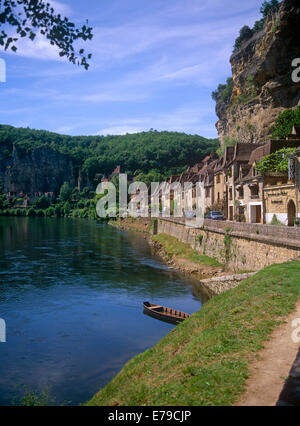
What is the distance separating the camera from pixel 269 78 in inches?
2254

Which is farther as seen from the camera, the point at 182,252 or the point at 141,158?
the point at 141,158

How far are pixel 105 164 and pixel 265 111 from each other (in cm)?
14212

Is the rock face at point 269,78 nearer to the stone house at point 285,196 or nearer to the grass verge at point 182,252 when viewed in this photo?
the grass verge at point 182,252

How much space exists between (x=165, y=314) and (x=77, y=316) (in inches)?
230

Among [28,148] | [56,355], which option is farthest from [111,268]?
[28,148]

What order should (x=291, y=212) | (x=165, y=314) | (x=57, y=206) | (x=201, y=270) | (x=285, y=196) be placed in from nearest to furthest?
(x=165, y=314) → (x=291, y=212) → (x=285, y=196) → (x=201, y=270) → (x=57, y=206)

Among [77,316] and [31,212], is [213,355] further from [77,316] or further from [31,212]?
[31,212]

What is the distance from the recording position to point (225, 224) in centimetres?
3244

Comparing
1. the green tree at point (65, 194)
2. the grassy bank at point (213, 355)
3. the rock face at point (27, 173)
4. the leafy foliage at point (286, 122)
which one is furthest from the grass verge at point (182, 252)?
the rock face at point (27, 173)

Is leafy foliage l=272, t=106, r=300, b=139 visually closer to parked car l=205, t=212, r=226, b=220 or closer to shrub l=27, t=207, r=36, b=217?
parked car l=205, t=212, r=226, b=220

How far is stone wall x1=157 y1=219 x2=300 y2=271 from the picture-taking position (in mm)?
20875

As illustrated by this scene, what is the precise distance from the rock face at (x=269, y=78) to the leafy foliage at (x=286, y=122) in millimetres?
4852

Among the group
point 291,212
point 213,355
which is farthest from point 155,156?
point 213,355
